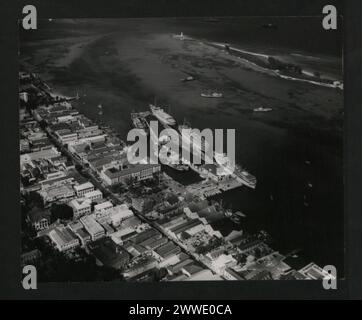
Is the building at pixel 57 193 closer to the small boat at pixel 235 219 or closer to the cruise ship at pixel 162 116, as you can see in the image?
the cruise ship at pixel 162 116

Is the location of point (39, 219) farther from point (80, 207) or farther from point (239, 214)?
point (239, 214)

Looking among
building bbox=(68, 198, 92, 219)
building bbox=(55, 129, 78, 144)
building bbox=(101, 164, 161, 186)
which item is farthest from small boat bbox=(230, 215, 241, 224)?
building bbox=(55, 129, 78, 144)

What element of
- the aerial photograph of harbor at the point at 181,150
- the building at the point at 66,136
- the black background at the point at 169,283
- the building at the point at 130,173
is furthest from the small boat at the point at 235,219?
the building at the point at 66,136


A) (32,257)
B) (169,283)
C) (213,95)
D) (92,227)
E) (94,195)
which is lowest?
(169,283)

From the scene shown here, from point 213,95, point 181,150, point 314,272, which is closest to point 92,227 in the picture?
point 181,150

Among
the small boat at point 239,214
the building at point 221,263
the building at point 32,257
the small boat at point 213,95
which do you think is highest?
the small boat at point 213,95
